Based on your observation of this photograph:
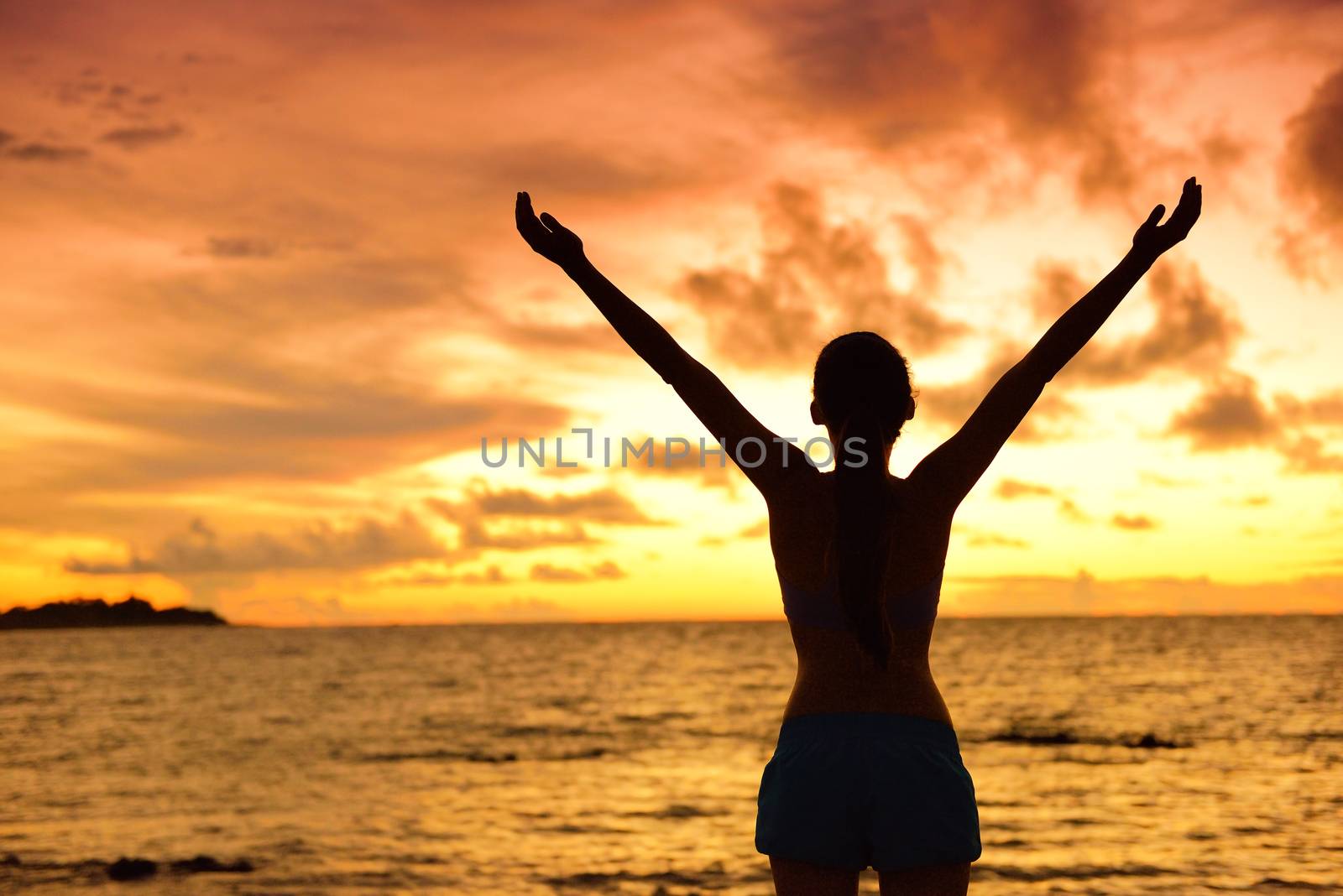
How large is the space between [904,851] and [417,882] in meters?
12.9

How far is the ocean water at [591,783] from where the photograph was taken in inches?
558

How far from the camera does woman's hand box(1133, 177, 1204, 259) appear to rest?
2.42m

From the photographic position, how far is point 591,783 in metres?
22.6

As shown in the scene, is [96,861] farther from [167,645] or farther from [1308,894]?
[167,645]

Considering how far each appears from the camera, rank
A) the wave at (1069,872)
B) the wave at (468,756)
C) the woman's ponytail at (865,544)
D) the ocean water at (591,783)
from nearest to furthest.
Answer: the woman's ponytail at (865,544)
the wave at (1069,872)
the ocean water at (591,783)
the wave at (468,756)

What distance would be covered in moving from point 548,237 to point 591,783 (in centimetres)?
2160

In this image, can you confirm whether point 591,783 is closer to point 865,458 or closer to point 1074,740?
point 1074,740

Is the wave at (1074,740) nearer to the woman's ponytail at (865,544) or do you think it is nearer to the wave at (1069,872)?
the wave at (1069,872)

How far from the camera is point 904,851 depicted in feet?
6.85

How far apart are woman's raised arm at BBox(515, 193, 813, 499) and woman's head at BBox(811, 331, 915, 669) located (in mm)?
123

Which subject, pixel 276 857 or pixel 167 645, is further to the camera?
pixel 167 645

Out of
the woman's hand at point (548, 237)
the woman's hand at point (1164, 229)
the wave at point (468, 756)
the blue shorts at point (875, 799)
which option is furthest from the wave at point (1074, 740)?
the woman's hand at point (548, 237)

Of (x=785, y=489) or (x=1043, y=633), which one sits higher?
(x=785, y=489)

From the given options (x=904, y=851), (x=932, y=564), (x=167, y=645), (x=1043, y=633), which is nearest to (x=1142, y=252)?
(x=932, y=564)
